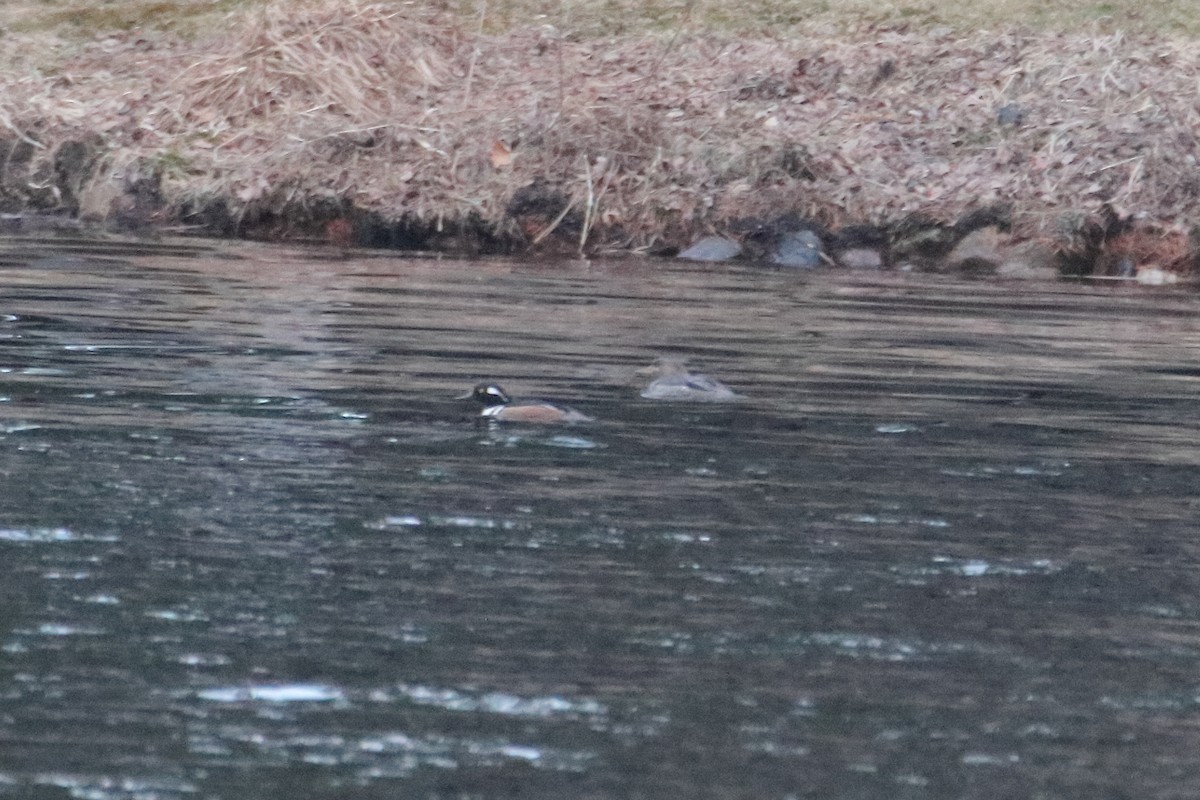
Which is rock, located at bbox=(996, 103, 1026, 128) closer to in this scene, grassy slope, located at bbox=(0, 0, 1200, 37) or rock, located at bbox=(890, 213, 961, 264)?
rock, located at bbox=(890, 213, 961, 264)

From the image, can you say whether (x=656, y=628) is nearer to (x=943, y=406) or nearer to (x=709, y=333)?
(x=943, y=406)

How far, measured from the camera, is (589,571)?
19.5 feet

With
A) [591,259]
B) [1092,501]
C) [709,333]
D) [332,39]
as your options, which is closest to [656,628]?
[1092,501]

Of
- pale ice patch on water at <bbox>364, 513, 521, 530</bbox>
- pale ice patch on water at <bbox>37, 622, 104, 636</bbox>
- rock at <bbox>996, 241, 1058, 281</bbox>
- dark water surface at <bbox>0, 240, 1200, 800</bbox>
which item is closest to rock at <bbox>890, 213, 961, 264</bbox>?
rock at <bbox>996, 241, 1058, 281</bbox>

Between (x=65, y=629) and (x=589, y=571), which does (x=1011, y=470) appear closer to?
(x=589, y=571)

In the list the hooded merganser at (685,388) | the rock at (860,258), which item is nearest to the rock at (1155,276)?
the rock at (860,258)

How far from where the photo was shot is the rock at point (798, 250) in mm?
16188

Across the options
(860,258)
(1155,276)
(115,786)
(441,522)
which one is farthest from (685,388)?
(1155,276)

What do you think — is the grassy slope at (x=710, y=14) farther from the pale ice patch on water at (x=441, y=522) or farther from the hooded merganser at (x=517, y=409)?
the pale ice patch on water at (x=441, y=522)

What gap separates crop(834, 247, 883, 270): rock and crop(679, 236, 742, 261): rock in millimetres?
815

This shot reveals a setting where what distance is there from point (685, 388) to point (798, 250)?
7.27m

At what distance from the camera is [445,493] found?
694 cm

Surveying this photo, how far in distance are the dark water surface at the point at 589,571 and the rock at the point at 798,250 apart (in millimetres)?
5081

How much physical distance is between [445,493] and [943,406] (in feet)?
9.66
